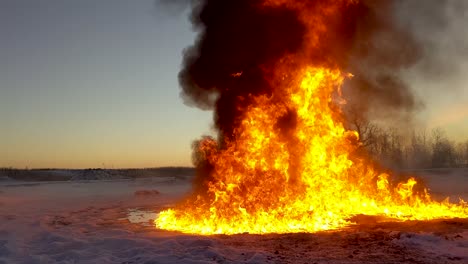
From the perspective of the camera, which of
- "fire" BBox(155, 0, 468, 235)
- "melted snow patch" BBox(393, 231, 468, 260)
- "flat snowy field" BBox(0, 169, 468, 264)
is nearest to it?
"flat snowy field" BBox(0, 169, 468, 264)

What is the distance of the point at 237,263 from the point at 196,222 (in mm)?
5030

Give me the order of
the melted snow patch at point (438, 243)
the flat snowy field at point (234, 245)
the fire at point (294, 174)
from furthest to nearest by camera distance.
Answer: the fire at point (294, 174)
the melted snow patch at point (438, 243)
the flat snowy field at point (234, 245)

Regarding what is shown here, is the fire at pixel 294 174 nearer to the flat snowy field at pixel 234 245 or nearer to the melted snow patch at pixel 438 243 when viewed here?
the flat snowy field at pixel 234 245

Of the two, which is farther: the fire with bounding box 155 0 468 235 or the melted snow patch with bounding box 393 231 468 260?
the fire with bounding box 155 0 468 235

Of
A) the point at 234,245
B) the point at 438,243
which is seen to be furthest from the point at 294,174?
the point at 438,243

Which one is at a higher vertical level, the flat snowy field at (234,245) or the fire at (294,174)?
the fire at (294,174)

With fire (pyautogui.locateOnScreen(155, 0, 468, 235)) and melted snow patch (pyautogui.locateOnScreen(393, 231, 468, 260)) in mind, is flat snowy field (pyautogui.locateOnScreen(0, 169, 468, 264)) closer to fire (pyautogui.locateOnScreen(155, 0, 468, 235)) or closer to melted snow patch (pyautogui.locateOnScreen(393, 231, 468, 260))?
melted snow patch (pyautogui.locateOnScreen(393, 231, 468, 260))

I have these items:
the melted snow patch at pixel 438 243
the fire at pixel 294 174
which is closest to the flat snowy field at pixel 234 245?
the melted snow patch at pixel 438 243

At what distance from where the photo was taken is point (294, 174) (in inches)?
637

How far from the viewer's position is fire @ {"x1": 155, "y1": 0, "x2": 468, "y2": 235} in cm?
1418

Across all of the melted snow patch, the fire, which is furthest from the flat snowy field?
the fire

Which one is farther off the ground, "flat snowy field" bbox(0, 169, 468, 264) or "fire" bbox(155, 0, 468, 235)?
"fire" bbox(155, 0, 468, 235)

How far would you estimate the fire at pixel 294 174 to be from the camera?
14.2 meters

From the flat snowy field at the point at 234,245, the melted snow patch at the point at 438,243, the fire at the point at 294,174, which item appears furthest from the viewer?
the fire at the point at 294,174
